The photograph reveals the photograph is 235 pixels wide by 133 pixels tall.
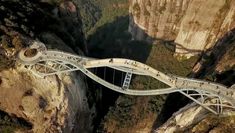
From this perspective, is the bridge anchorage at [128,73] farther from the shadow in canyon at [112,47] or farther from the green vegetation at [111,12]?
the green vegetation at [111,12]

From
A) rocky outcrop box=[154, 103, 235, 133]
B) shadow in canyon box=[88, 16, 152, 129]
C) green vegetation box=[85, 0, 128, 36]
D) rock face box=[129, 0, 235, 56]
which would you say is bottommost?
green vegetation box=[85, 0, 128, 36]

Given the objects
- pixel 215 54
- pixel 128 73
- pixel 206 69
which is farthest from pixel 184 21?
pixel 128 73

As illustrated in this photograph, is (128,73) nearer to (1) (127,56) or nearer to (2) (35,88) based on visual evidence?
(2) (35,88)

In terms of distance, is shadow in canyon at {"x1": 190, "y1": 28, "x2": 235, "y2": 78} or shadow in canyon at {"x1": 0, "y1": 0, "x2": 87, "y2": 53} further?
shadow in canyon at {"x1": 190, "y1": 28, "x2": 235, "y2": 78}

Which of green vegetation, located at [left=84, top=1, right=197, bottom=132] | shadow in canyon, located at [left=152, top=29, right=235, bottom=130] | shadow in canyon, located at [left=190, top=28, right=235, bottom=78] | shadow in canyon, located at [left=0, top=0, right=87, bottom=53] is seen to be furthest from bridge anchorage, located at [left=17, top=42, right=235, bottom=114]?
green vegetation, located at [left=84, top=1, right=197, bottom=132]

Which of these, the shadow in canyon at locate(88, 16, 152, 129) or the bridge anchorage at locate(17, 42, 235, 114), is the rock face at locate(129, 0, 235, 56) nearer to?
the shadow in canyon at locate(88, 16, 152, 129)

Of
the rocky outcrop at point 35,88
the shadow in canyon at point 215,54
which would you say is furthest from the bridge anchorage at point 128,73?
the shadow in canyon at point 215,54
